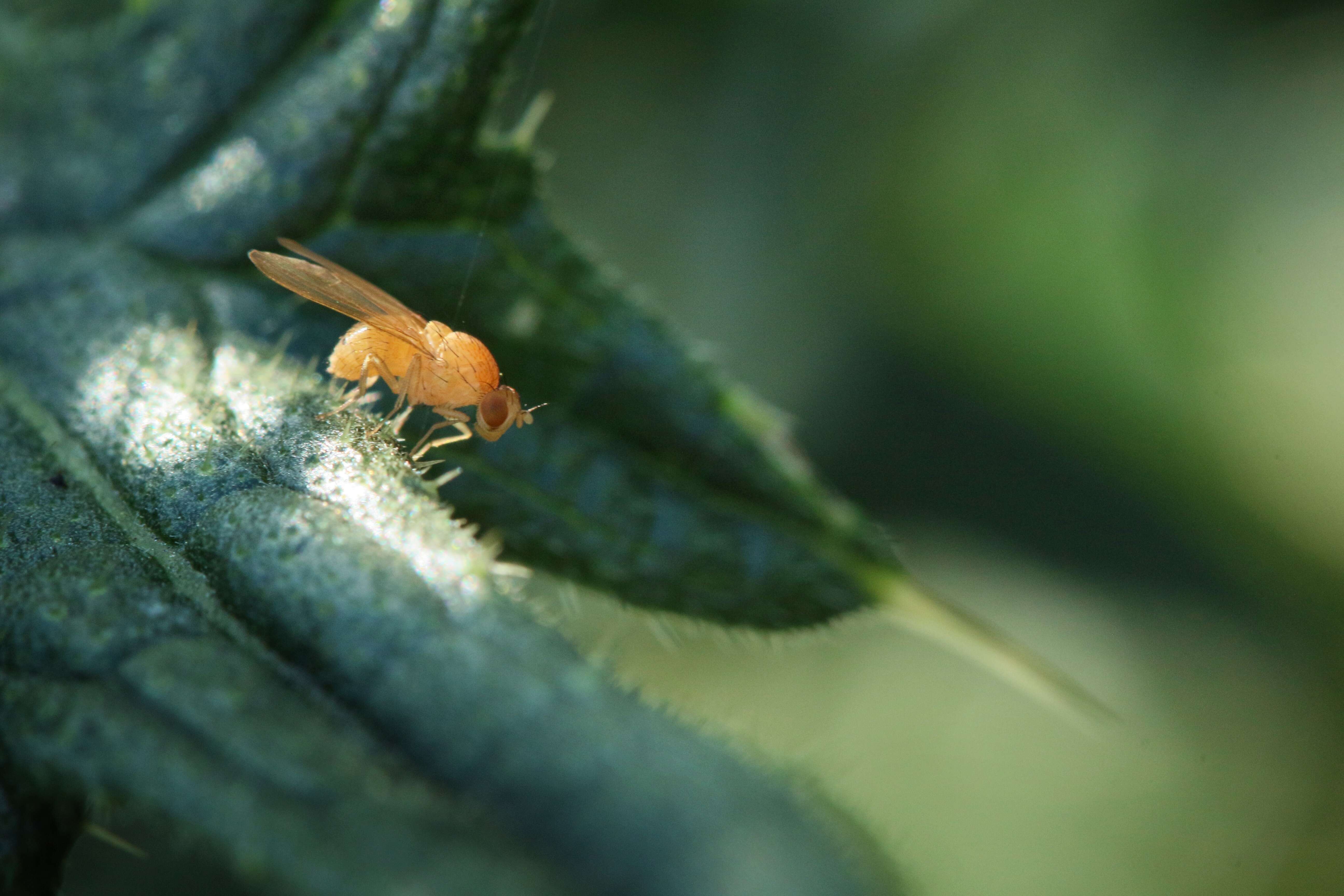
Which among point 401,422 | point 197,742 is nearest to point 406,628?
point 197,742

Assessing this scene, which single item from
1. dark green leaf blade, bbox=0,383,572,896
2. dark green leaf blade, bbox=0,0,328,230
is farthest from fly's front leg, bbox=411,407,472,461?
dark green leaf blade, bbox=0,0,328,230

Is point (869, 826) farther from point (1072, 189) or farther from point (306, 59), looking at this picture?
point (1072, 189)

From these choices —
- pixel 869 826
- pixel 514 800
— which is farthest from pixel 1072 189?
pixel 514 800

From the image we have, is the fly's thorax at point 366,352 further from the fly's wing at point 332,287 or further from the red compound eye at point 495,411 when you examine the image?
the red compound eye at point 495,411

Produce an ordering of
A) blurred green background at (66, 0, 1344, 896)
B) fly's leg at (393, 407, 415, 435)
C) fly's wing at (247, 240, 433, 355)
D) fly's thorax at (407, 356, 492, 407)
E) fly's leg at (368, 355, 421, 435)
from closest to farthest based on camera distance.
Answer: fly's leg at (393, 407, 415, 435) → fly's wing at (247, 240, 433, 355) → fly's thorax at (407, 356, 492, 407) → fly's leg at (368, 355, 421, 435) → blurred green background at (66, 0, 1344, 896)

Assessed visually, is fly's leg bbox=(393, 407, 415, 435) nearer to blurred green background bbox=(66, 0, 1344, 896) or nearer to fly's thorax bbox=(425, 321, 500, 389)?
fly's thorax bbox=(425, 321, 500, 389)

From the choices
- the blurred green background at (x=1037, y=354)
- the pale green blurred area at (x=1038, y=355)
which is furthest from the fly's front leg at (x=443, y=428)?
the pale green blurred area at (x=1038, y=355)

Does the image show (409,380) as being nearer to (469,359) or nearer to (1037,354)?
(469,359)
